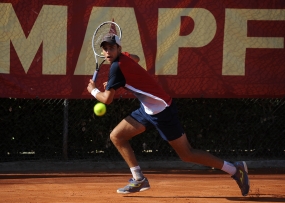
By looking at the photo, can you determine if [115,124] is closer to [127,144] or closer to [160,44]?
[160,44]

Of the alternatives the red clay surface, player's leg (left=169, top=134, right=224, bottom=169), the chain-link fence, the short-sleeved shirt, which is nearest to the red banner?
the chain-link fence

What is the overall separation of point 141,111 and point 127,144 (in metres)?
0.34

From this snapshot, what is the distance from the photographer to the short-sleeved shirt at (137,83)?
244 inches

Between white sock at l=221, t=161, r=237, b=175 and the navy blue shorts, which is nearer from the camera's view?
the navy blue shorts

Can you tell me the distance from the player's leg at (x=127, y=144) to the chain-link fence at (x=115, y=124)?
2576 mm

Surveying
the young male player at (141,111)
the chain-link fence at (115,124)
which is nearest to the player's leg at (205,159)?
the young male player at (141,111)

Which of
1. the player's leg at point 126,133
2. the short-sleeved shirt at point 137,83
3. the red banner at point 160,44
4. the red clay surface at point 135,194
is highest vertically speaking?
the red banner at point 160,44

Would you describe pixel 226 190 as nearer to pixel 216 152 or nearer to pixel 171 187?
pixel 171 187

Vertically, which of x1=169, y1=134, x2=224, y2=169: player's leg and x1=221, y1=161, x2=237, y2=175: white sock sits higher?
A: x1=169, y1=134, x2=224, y2=169: player's leg

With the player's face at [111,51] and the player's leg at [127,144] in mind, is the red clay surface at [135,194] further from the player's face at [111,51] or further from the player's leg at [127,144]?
the player's face at [111,51]

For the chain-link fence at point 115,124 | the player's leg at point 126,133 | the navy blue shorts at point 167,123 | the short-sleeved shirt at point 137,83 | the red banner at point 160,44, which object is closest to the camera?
the short-sleeved shirt at point 137,83

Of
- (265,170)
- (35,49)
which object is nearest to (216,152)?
(265,170)

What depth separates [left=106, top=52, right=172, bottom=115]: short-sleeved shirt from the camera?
621 cm

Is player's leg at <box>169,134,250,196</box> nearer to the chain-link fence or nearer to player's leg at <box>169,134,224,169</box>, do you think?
player's leg at <box>169,134,224,169</box>
